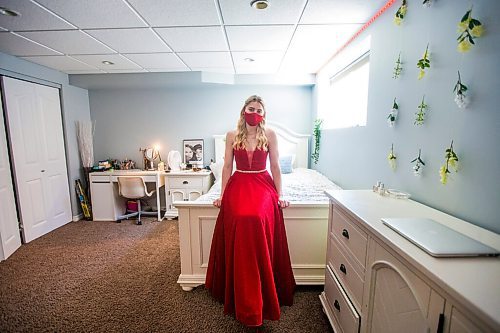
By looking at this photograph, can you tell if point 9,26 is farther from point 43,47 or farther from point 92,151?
point 92,151

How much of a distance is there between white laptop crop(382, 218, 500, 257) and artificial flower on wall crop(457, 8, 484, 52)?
0.78 metres

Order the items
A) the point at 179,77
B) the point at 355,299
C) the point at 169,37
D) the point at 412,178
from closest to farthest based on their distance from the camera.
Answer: the point at 355,299, the point at 412,178, the point at 169,37, the point at 179,77

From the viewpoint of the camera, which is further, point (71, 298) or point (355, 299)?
point (71, 298)

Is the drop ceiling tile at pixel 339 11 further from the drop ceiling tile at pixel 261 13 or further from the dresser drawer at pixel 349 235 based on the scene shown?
the dresser drawer at pixel 349 235

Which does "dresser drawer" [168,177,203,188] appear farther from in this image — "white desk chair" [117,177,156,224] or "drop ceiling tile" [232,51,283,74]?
"drop ceiling tile" [232,51,283,74]

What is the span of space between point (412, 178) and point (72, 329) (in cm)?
240

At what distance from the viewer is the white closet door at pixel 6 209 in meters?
2.44

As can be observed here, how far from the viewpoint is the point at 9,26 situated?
1.95 meters

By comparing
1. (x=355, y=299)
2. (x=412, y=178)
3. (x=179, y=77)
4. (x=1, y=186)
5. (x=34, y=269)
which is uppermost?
(x=179, y=77)

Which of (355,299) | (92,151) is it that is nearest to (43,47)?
(92,151)

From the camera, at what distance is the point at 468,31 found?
3.27 feet

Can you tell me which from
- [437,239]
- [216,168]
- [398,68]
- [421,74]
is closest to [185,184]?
[216,168]

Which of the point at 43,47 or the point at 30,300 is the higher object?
the point at 43,47

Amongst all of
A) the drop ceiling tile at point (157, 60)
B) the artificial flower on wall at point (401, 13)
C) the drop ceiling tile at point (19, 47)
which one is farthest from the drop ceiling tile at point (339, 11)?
the drop ceiling tile at point (19, 47)
